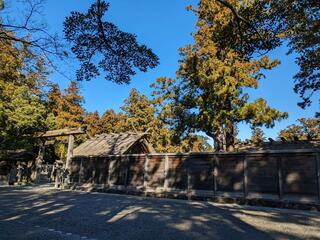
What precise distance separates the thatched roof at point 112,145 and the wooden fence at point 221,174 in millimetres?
3339

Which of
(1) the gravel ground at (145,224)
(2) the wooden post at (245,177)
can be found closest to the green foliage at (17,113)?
(1) the gravel ground at (145,224)

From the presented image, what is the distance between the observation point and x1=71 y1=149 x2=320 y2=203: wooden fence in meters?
11.1

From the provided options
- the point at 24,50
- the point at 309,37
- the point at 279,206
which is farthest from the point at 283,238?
the point at 309,37

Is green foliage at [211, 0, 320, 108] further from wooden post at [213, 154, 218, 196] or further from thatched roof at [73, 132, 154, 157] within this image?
thatched roof at [73, 132, 154, 157]

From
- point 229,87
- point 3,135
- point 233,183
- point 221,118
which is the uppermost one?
point 229,87

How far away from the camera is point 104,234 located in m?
6.05

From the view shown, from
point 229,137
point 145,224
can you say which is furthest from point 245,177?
point 229,137

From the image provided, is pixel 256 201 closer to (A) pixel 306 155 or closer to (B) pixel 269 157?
(B) pixel 269 157

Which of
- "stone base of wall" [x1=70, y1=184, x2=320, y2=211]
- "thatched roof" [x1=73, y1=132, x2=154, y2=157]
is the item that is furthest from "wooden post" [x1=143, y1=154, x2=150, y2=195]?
"thatched roof" [x1=73, y1=132, x2=154, y2=157]

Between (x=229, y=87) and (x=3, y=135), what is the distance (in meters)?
17.8

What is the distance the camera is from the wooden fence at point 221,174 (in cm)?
1105

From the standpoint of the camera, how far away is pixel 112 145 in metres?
23.0

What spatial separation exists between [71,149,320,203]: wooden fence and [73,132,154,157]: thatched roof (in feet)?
11.0

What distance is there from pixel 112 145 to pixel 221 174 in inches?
478
